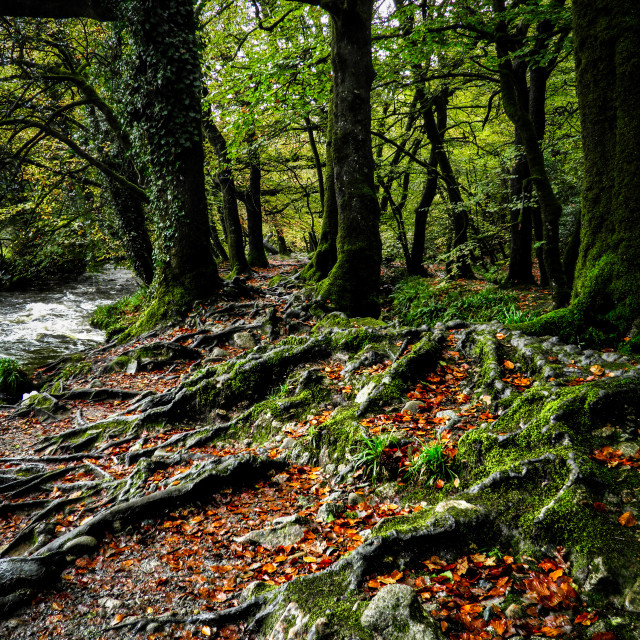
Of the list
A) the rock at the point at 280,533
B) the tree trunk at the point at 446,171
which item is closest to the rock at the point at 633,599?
the rock at the point at 280,533

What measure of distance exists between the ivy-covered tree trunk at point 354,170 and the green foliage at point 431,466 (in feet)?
14.4

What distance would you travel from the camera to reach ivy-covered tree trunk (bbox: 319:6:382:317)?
Answer: 700 centimetres

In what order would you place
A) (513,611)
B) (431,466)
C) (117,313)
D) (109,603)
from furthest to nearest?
(117,313) < (431,466) < (109,603) < (513,611)

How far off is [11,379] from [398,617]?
10401 mm

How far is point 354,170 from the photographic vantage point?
23.8 ft

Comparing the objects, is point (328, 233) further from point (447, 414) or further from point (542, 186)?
point (447, 414)

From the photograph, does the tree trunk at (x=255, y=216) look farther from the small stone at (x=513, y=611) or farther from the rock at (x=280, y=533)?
the small stone at (x=513, y=611)

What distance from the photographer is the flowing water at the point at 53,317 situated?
40.6 ft

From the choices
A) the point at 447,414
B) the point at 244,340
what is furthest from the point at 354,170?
the point at 447,414

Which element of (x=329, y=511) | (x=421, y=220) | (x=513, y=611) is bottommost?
(x=329, y=511)

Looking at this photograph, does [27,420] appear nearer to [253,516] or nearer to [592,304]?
[253,516]

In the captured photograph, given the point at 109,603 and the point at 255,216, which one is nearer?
the point at 109,603

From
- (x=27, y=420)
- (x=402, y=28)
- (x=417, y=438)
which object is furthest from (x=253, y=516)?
(x=402, y=28)

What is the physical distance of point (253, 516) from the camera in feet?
11.4
